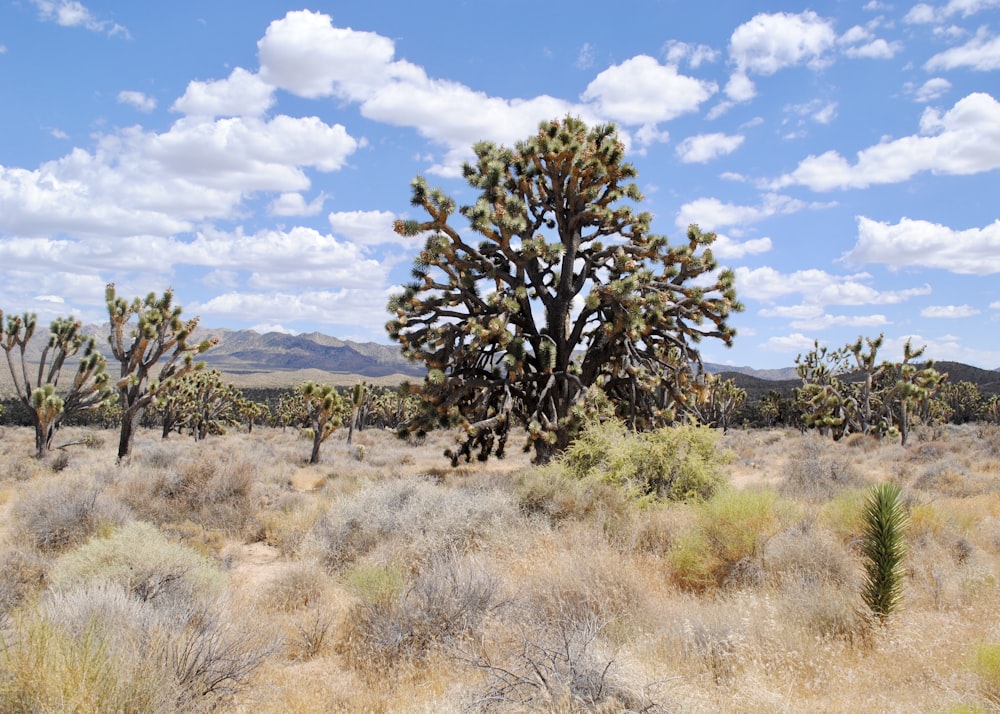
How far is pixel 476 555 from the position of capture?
675cm

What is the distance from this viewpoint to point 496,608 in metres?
5.14

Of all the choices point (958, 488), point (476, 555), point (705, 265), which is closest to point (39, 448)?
point (476, 555)

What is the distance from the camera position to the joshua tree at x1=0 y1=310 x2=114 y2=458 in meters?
19.4

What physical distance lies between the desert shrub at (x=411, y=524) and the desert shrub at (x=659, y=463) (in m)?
1.94

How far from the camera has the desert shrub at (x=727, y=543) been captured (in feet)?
20.7

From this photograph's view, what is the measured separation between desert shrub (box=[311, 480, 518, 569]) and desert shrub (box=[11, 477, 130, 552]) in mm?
2913

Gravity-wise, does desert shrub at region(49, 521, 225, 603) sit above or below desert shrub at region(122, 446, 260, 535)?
above

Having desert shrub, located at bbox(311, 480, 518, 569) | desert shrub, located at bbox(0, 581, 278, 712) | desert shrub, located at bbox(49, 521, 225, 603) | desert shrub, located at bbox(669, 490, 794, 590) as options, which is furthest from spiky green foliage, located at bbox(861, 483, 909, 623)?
desert shrub, located at bbox(49, 521, 225, 603)

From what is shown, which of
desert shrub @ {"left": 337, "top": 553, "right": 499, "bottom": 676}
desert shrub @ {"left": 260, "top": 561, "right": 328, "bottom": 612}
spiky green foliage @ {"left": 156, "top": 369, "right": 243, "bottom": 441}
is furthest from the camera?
spiky green foliage @ {"left": 156, "top": 369, "right": 243, "bottom": 441}

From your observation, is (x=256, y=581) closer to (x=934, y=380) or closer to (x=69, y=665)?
(x=69, y=665)

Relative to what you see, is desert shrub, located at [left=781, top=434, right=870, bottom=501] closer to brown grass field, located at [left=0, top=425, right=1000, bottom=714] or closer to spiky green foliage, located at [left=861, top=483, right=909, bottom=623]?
brown grass field, located at [left=0, top=425, right=1000, bottom=714]

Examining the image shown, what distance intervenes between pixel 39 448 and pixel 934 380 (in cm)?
3820

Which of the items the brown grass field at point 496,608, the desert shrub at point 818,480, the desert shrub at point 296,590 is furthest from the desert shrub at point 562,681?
the desert shrub at point 818,480

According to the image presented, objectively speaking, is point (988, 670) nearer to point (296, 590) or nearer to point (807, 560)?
point (807, 560)
